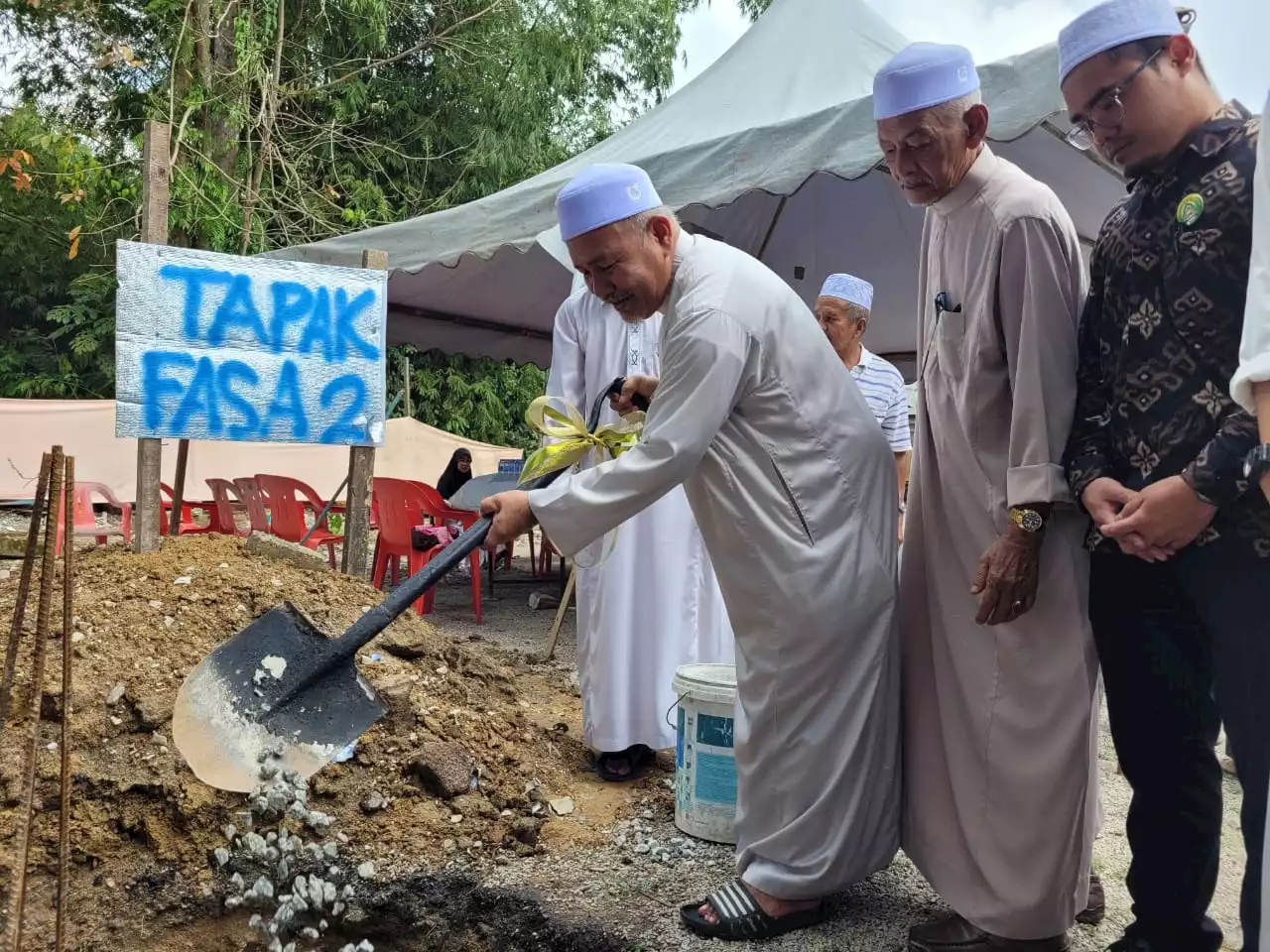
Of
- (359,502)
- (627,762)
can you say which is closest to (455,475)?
(359,502)

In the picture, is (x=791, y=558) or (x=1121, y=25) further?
(x=791, y=558)

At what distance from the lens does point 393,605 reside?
2.18 meters

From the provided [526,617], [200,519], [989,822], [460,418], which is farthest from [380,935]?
[460,418]

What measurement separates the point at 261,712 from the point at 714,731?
1175mm

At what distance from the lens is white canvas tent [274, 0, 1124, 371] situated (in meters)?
4.12

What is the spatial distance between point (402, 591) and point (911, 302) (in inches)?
244

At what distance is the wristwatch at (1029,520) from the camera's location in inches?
73.9

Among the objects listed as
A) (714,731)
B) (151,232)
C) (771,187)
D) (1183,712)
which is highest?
(771,187)

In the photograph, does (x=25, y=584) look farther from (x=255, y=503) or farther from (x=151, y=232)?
(x=255, y=503)

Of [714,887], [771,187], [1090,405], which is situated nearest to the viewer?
[1090,405]

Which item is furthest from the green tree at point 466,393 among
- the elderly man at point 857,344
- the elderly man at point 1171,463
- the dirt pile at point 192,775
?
the elderly man at point 1171,463

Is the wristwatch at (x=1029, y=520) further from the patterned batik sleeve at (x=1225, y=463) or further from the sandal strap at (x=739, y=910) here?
the sandal strap at (x=739, y=910)

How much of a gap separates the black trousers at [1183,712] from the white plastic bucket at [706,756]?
3.41ft

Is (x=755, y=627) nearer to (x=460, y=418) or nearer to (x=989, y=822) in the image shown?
(x=989, y=822)
